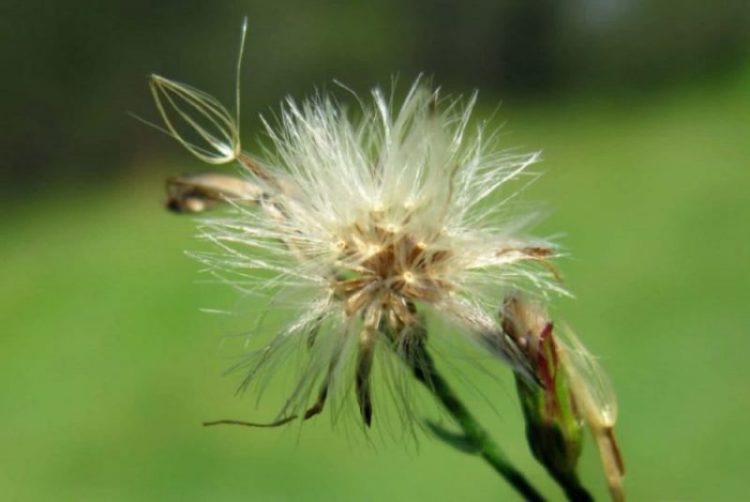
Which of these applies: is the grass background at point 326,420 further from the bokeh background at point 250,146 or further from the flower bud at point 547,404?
the flower bud at point 547,404

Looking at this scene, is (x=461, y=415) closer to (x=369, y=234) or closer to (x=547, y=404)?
(x=547, y=404)

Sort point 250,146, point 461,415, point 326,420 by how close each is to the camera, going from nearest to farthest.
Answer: point 461,415, point 326,420, point 250,146

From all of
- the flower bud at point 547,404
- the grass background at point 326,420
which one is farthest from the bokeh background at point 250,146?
the flower bud at point 547,404

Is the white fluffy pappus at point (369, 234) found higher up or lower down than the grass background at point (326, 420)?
lower down

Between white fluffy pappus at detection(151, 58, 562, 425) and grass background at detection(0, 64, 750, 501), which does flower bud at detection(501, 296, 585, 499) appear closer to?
white fluffy pappus at detection(151, 58, 562, 425)

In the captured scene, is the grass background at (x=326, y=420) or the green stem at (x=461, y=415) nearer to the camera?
the green stem at (x=461, y=415)

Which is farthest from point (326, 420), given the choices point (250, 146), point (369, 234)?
point (250, 146)
